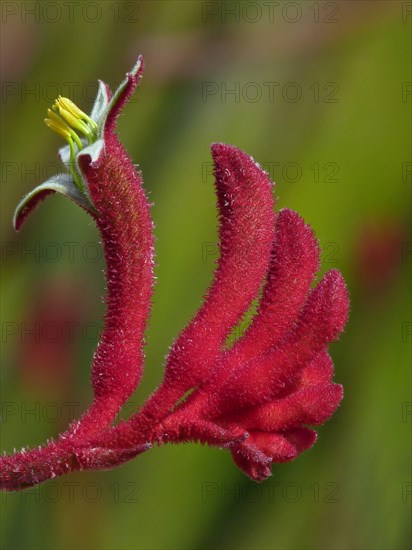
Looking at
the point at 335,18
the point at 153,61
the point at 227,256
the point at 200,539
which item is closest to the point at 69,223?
the point at 153,61

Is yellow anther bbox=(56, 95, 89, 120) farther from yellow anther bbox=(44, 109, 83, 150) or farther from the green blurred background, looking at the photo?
the green blurred background

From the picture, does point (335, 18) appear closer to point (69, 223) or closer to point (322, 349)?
point (69, 223)

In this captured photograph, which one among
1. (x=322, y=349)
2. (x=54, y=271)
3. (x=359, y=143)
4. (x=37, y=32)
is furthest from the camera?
(x=359, y=143)

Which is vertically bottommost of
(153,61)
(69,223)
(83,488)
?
(83,488)

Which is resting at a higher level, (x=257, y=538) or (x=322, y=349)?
(x=322, y=349)

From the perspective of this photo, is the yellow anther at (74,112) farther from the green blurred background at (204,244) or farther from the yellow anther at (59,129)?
the green blurred background at (204,244)

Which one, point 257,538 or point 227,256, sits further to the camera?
point 257,538

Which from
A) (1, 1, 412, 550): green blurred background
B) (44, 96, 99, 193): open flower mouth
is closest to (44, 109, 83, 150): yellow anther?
(44, 96, 99, 193): open flower mouth

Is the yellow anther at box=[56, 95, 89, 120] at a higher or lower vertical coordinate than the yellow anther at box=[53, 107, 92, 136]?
higher
